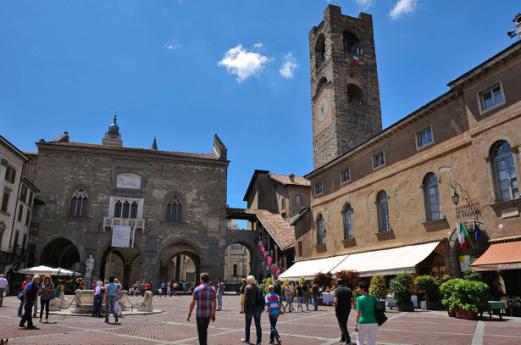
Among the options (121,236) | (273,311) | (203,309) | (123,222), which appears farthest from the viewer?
(123,222)

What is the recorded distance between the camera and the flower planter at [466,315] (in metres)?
12.5

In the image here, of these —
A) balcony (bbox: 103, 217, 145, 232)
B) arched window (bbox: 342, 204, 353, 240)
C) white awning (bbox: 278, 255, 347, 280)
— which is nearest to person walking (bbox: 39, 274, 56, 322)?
white awning (bbox: 278, 255, 347, 280)

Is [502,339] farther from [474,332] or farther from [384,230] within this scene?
[384,230]

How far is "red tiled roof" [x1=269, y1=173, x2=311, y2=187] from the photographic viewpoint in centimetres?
4256

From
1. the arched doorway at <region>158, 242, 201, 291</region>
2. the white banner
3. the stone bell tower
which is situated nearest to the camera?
the stone bell tower

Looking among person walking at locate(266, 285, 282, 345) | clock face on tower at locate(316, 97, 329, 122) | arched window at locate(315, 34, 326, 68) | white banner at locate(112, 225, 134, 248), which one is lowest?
person walking at locate(266, 285, 282, 345)

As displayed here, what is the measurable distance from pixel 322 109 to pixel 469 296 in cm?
2489

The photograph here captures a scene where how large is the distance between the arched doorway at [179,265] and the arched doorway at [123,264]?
297 cm

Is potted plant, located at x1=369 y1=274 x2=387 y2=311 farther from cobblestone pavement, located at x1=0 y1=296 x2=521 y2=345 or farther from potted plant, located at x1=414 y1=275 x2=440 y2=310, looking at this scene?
cobblestone pavement, located at x1=0 y1=296 x2=521 y2=345

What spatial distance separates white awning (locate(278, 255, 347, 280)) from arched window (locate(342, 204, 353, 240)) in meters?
1.33

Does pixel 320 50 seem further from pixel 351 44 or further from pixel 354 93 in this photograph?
pixel 354 93

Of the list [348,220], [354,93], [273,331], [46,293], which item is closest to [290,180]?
[354,93]

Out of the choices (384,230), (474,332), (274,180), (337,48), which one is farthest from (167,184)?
(474,332)

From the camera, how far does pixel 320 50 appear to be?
38969 mm
